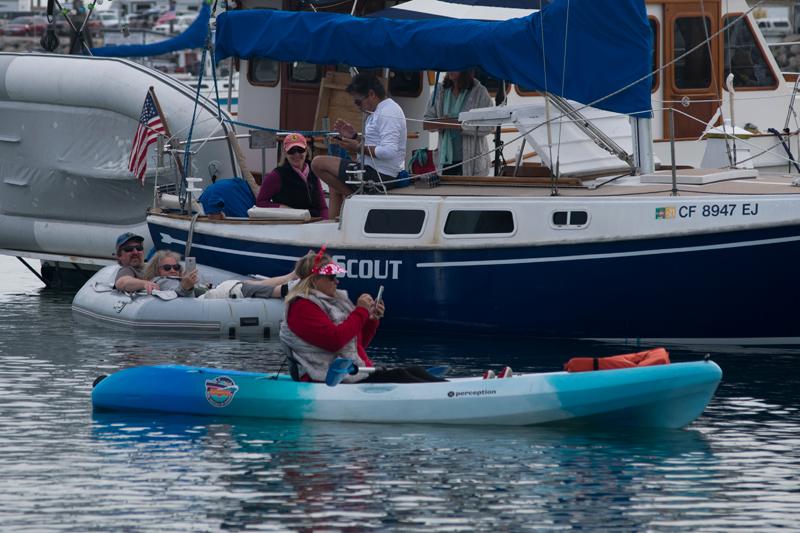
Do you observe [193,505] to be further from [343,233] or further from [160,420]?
[343,233]

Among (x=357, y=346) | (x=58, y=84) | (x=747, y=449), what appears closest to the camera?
(x=747, y=449)

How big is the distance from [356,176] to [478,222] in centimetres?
145

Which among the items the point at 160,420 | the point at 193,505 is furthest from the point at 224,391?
the point at 193,505

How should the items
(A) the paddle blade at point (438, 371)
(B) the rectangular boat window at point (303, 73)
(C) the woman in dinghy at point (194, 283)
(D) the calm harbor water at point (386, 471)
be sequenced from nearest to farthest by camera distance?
(D) the calm harbor water at point (386, 471) < (A) the paddle blade at point (438, 371) < (C) the woman in dinghy at point (194, 283) < (B) the rectangular boat window at point (303, 73)

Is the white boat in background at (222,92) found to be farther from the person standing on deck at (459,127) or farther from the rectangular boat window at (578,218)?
the rectangular boat window at (578,218)

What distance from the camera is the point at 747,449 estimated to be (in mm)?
11812

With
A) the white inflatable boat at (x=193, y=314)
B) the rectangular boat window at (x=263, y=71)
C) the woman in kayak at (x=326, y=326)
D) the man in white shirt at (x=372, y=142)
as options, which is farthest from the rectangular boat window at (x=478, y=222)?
the rectangular boat window at (x=263, y=71)

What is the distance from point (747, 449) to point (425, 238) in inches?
212

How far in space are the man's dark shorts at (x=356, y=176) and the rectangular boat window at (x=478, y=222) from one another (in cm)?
90

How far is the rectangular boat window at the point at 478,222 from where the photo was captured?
16.2 metres

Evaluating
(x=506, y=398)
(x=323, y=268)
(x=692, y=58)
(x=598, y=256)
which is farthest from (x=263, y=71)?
(x=506, y=398)

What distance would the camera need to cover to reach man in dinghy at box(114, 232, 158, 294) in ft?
57.5

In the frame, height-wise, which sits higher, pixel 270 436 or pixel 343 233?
pixel 343 233

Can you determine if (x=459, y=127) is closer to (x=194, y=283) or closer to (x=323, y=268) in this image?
(x=194, y=283)
